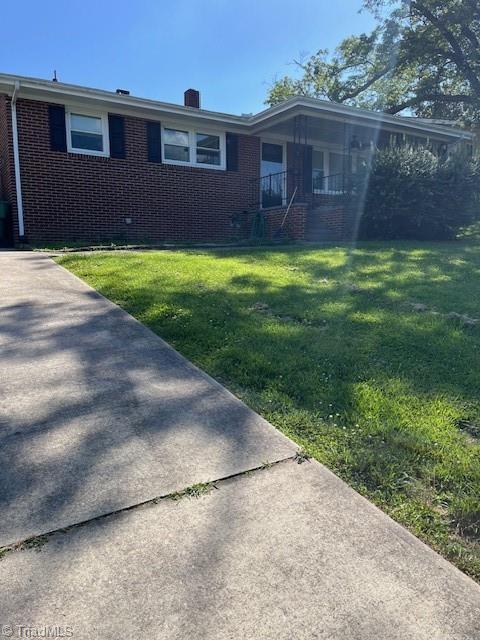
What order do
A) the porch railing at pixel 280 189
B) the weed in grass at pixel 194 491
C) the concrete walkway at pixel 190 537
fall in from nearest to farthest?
the concrete walkway at pixel 190 537 < the weed in grass at pixel 194 491 < the porch railing at pixel 280 189

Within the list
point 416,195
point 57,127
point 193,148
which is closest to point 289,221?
point 416,195

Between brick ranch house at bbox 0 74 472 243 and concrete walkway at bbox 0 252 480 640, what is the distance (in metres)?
9.12

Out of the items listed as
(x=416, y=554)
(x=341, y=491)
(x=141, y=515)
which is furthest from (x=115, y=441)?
(x=416, y=554)

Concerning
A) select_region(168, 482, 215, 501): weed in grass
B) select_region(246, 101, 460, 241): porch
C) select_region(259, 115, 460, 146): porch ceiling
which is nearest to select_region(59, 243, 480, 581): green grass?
select_region(168, 482, 215, 501): weed in grass

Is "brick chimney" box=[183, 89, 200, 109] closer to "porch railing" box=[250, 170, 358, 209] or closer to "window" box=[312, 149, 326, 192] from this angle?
"porch railing" box=[250, 170, 358, 209]

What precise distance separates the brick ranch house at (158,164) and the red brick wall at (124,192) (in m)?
0.02

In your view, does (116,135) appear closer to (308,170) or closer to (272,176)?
(272,176)

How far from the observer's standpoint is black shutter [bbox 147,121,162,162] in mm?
12055

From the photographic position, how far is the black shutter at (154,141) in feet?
39.5

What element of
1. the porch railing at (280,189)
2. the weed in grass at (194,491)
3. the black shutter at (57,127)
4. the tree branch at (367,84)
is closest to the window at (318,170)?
the porch railing at (280,189)

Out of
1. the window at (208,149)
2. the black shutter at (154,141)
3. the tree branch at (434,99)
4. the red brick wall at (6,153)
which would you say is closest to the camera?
the red brick wall at (6,153)

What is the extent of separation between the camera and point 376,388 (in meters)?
3.05

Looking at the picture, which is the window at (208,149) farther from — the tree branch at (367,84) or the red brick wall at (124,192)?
the tree branch at (367,84)

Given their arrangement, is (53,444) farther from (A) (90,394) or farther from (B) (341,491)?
(B) (341,491)
